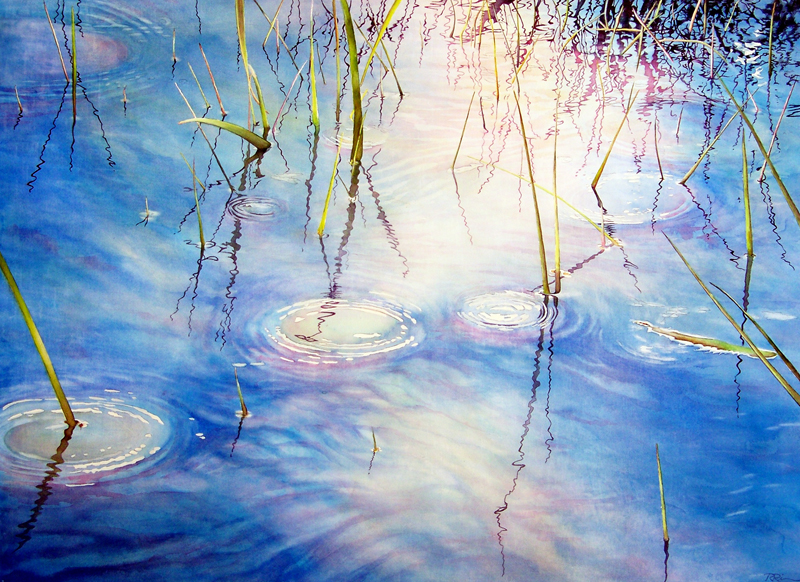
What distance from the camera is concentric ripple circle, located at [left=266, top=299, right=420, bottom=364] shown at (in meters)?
1.19

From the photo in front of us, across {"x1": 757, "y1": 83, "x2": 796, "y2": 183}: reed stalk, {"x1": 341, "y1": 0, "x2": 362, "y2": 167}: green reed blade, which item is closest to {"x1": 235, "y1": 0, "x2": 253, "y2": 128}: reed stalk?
{"x1": 341, "y1": 0, "x2": 362, "y2": 167}: green reed blade

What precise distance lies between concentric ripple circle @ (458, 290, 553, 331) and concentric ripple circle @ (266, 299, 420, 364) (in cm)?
12

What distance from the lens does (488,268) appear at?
1.42 meters

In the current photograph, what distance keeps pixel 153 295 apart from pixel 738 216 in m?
1.29

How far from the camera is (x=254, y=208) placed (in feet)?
5.12

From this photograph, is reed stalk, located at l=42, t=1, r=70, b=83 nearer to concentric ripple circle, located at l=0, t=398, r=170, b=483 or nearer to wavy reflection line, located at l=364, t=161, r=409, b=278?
wavy reflection line, located at l=364, t=161, r=409, b=278

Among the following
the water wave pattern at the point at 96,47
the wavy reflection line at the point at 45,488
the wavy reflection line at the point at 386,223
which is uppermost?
the water wave pattern at the point at 96,47

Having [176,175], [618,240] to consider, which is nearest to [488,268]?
[618,240]

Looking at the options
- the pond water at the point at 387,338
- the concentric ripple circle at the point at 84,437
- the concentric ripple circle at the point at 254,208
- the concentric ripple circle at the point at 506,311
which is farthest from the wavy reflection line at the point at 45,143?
the concentric ripple circle at the point at 506,311

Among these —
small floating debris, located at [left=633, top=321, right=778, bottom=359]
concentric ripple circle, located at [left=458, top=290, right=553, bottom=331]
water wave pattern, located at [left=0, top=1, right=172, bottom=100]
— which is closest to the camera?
small floating debris, located at [left=633, top=321, right=778, bottom=359]

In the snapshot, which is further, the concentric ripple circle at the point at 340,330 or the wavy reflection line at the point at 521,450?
the concentric ripple circle at the point at 340,330

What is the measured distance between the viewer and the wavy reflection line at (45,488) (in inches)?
33.7

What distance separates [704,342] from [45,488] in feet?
3.26

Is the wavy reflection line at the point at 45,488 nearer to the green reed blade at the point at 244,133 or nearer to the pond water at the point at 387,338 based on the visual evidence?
the pond water at the point at 387,338
